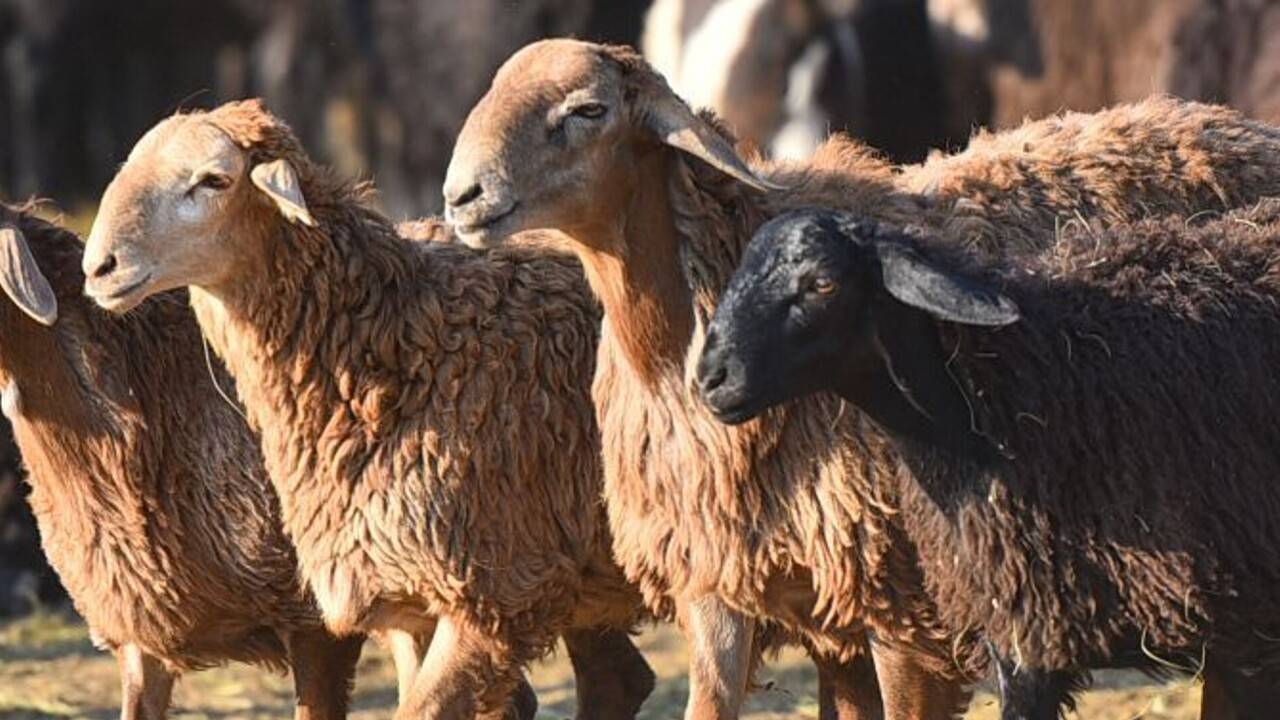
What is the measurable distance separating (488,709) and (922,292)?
2074 millimetres

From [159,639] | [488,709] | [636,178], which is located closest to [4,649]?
[159,639]

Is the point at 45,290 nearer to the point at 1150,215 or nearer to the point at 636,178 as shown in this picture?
the point at 636,178

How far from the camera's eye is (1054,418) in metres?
6.74

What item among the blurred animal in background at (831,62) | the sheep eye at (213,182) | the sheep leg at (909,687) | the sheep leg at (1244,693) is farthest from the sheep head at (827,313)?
the blurred animal in background at (831,62)

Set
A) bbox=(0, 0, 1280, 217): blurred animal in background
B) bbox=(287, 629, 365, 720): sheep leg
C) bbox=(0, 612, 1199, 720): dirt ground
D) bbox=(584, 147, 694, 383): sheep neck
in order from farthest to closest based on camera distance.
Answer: bbox=(0, 0, 1280, 217): blurred animal in background → bbox=(0, 612, 1199, 720): dirt ground → bbox=(287, 629, 365, 720): sheep leg → bbox=(584, 147, 694, 383): sheep neck

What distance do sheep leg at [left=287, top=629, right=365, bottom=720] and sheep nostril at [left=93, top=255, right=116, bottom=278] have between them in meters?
1.44

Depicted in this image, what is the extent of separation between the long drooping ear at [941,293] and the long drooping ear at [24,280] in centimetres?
275

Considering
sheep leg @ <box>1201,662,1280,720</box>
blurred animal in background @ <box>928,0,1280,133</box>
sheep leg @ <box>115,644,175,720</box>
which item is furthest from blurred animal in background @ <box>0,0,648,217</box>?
sheep leg @ <box>1201,662,1280,720</box>

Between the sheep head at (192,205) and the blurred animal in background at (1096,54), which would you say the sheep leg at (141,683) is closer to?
the sheep head at (192,205)

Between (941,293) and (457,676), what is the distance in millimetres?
2045

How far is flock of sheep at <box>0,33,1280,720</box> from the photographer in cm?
668

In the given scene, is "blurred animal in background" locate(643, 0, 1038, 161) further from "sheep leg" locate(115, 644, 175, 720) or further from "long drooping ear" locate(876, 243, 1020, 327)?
"long drooping ear" locate(876, 243, 1020, 327)

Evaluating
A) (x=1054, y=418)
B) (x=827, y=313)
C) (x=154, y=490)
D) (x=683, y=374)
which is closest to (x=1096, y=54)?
(x=154, y=490)

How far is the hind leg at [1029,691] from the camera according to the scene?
678 cm
